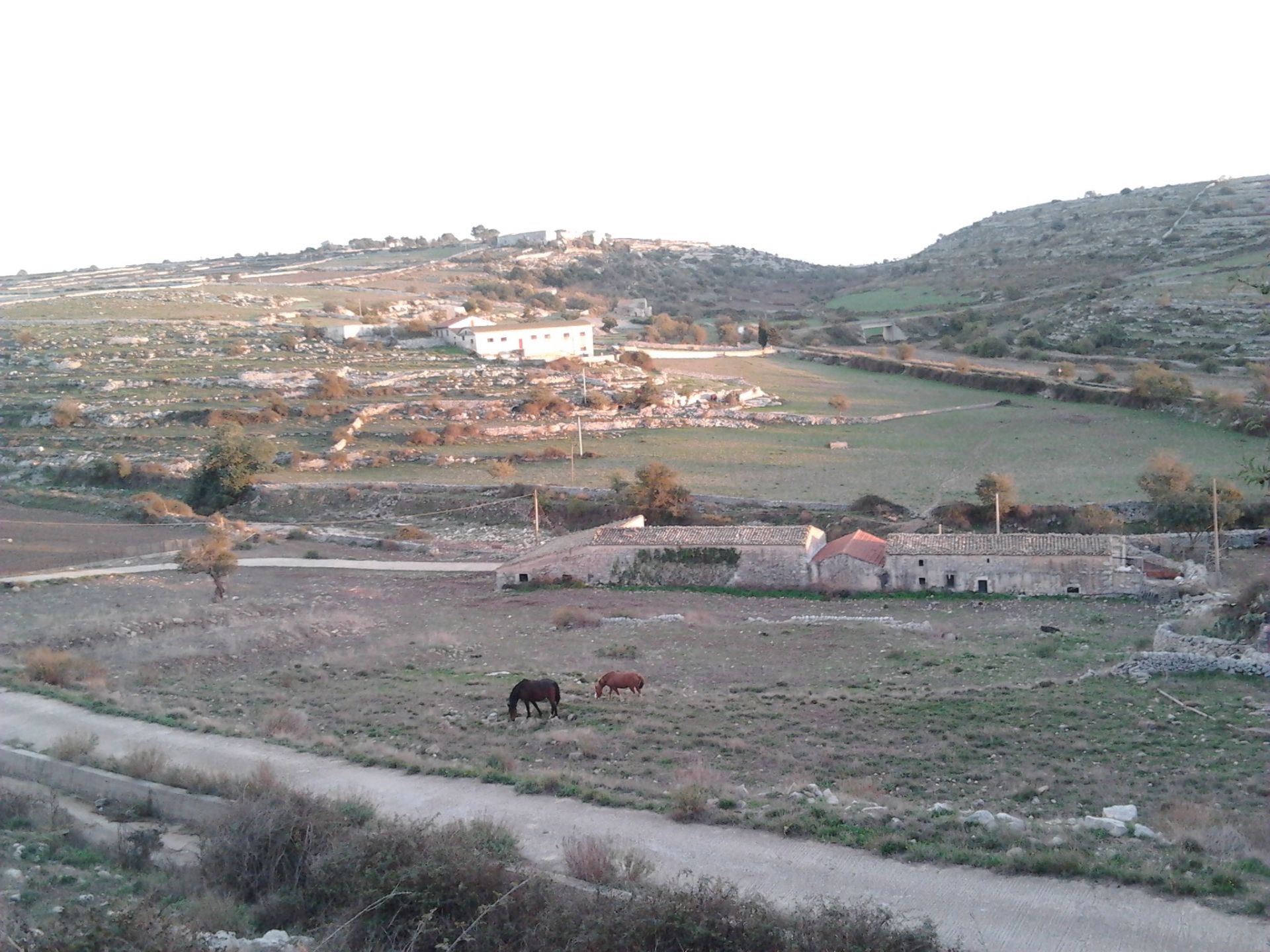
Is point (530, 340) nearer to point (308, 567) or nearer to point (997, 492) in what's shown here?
point (308, 567)

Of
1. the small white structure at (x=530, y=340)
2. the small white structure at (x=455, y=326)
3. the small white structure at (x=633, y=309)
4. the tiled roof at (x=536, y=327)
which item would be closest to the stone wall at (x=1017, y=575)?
the small white structure at (x=530, y=340)

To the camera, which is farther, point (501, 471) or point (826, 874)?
point (501, 471)

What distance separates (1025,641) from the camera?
21.6 m

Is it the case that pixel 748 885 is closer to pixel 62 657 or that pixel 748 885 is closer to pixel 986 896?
pixel 986 896

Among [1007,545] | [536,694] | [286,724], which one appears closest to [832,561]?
[1007,545]

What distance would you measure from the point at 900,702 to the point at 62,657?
13047 millimetres

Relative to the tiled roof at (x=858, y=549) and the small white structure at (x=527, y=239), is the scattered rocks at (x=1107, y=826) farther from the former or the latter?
the small white structure at (x=527, y=239)

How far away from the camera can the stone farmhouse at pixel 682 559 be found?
98.6 ft

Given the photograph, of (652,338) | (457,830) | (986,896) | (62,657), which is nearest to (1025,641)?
(986,896)

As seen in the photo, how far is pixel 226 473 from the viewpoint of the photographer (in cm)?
4544

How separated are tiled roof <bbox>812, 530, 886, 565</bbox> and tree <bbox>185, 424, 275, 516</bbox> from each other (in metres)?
25.8

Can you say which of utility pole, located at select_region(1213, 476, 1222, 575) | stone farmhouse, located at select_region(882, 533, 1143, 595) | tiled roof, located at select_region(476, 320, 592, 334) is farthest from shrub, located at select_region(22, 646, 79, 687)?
tiled roof, located at select_region(476, 320, 592, 334)

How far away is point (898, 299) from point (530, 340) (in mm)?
43403

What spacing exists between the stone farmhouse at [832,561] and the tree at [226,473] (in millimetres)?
17848
